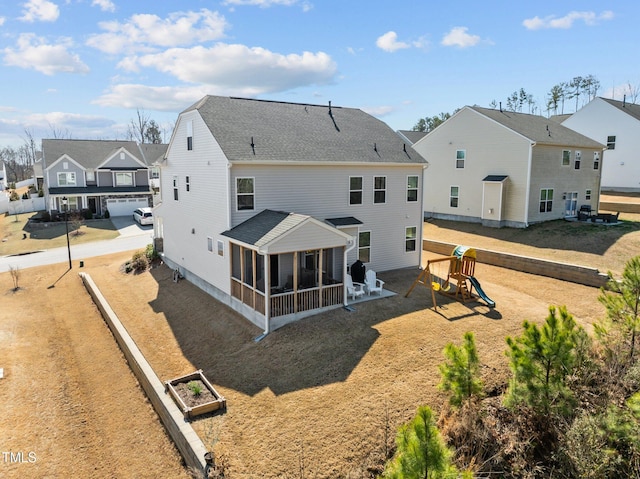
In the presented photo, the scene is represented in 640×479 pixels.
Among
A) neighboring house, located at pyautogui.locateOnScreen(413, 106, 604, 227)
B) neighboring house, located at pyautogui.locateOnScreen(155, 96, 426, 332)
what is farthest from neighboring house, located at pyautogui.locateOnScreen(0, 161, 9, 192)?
neighboring house, located at pyautogui.locateOnScreen(413, 106, 604, 227)

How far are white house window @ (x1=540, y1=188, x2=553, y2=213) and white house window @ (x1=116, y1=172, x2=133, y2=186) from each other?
3974cm

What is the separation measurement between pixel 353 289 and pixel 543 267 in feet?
33.0

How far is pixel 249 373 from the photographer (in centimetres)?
1224

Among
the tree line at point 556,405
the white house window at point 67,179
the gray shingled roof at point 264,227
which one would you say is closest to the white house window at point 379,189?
the gray shingled roof at point 264,227

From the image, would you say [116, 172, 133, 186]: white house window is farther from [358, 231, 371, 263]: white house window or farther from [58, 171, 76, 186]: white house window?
[358, 231, 371, 263]: white house window

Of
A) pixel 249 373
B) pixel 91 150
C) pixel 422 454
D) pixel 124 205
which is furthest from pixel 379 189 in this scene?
pixel 91 150

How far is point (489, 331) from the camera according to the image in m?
13.8

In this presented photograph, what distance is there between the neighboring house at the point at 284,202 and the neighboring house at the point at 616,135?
28797mm

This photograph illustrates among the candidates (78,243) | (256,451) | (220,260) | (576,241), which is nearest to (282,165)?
(220,260)

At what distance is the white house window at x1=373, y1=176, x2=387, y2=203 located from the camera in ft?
64.9

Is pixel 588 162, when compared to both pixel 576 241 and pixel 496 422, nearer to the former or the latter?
pixel 576 241

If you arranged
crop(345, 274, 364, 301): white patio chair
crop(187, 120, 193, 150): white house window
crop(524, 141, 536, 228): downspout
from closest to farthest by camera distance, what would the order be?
crop(345, 274, 364, 301): white patio chair, crop(187, 120, 193, 150): white house window, crop(524, 141, 536, 228): downspout

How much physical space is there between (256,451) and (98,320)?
40.7ft

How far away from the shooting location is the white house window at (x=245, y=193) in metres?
16.5
